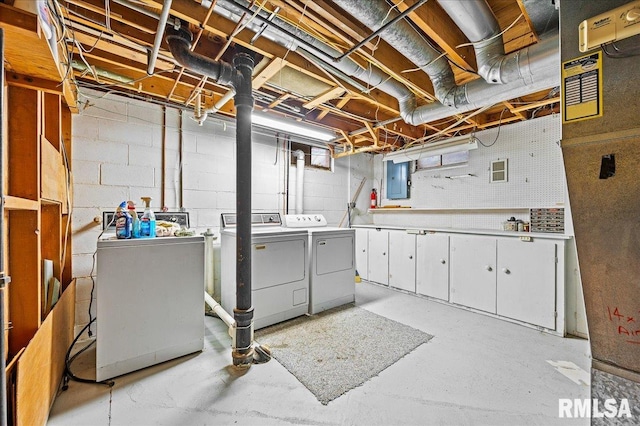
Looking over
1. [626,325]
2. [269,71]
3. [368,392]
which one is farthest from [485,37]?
[368,392]

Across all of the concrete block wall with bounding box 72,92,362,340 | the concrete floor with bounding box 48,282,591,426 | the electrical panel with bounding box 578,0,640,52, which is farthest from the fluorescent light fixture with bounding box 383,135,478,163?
the electrical panel with bounding box 578,0,640,52

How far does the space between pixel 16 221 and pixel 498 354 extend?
3.48 m

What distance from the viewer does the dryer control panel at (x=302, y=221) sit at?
3.59 metres

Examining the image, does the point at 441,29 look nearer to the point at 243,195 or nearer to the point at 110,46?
the point at 243,195

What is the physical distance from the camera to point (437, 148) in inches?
153

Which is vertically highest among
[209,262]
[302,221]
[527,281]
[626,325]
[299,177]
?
[299,177]

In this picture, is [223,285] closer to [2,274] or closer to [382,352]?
[382,352]

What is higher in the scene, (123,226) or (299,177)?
(299,177)

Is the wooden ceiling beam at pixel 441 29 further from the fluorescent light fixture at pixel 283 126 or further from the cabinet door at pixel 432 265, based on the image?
the cabinet door at pixel 432 265

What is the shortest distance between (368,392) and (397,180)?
12.4ft

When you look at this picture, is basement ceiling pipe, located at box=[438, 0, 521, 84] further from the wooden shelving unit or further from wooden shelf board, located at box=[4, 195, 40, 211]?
wooden shelf board, located at box=[4, 195, 40, 211]

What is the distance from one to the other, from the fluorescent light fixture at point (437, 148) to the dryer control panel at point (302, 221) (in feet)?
5.67

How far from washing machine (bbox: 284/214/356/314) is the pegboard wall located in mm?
1831

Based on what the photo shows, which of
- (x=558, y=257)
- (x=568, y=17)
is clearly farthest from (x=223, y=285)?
(x=558, y=257)
